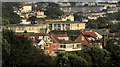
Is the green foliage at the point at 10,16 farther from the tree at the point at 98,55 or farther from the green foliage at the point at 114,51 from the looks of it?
the tree at the point at 98,55

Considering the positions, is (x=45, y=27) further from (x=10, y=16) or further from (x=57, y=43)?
(x=57, y=43)

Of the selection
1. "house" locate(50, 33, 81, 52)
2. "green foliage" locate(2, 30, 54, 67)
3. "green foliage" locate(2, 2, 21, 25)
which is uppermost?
"green foliage" locate(2, 30, 54, 67)

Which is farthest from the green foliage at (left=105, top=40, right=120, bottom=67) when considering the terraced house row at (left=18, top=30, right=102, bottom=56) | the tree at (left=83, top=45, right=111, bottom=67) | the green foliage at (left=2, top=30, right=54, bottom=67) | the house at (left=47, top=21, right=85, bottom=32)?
the house at (left=47, top=21, right=85, bottom=32)

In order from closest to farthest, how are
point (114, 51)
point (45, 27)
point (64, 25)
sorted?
point (114, 51) → point (45, 27) → point (64, 25)

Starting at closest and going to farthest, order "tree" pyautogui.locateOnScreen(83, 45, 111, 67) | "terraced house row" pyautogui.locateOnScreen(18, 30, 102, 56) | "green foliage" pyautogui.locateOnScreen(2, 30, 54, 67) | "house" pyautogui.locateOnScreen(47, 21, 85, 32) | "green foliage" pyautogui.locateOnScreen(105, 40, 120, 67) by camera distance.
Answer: "green foliage" pyautogui.locateOnScreen(2, 30, 54, 67), "tree" pyautogui.locateOnScreen(83, 45, 111, 67), "green foliage" pyautogui.locateOnScreen(105, 40, 120, 67), "terraced house row" pyautogui.locateOnScreen(18, 30, 102, 56), "house" pyautogui.locateOnScreen(47, 21, 85, 32)

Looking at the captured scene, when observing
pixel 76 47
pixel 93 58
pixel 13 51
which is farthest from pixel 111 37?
pixel 13 51

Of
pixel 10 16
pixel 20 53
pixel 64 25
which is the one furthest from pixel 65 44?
pixel 10 16

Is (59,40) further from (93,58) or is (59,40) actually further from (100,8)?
(100,8)

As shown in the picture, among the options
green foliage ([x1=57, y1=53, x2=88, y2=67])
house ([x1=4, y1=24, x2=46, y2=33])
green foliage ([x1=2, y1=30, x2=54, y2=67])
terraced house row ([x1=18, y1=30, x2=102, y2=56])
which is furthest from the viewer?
house ([x1=4, y1=24, x2=46, y2=33])

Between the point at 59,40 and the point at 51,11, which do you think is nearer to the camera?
the point at 59,40

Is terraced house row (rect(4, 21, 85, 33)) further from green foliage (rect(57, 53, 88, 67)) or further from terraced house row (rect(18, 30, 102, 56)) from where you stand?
green foliage (rect(57, 53, 88, 67))

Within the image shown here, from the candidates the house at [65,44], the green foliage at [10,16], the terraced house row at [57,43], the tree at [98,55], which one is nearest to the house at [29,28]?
the green foliage at [10,16]
